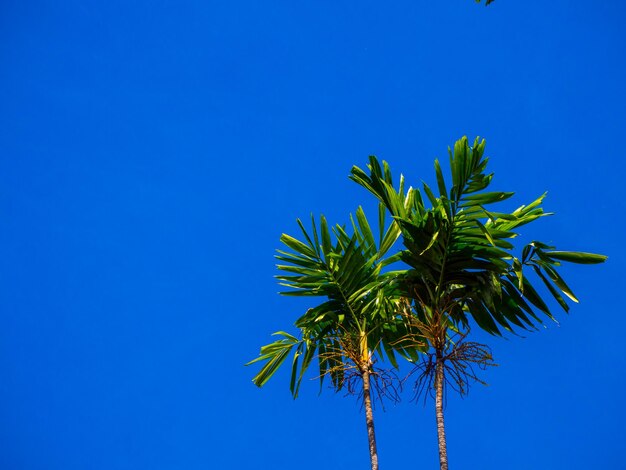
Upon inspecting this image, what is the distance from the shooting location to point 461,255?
9.62m

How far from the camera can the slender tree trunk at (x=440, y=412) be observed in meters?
8.78

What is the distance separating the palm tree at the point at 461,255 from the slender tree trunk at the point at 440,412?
1cm

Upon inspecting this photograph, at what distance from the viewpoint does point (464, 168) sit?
9.28m

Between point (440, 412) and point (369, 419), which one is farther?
point (369, 419)

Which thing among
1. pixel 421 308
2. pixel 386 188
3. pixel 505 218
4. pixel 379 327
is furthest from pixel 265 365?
pixel 505 218

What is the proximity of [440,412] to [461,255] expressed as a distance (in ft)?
6.18

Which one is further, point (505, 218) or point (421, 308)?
point (421, 308)

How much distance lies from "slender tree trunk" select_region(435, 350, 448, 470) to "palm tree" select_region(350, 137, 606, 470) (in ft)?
0.04

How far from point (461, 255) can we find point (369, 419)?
222cm

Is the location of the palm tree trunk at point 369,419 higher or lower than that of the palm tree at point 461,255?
lower

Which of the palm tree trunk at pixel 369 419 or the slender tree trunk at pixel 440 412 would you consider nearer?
the slender tree trunk at pixel 440 412

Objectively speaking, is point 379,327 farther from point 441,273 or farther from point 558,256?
point 558,256

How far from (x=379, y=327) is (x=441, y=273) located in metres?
1.53

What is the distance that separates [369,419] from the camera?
9.40m
